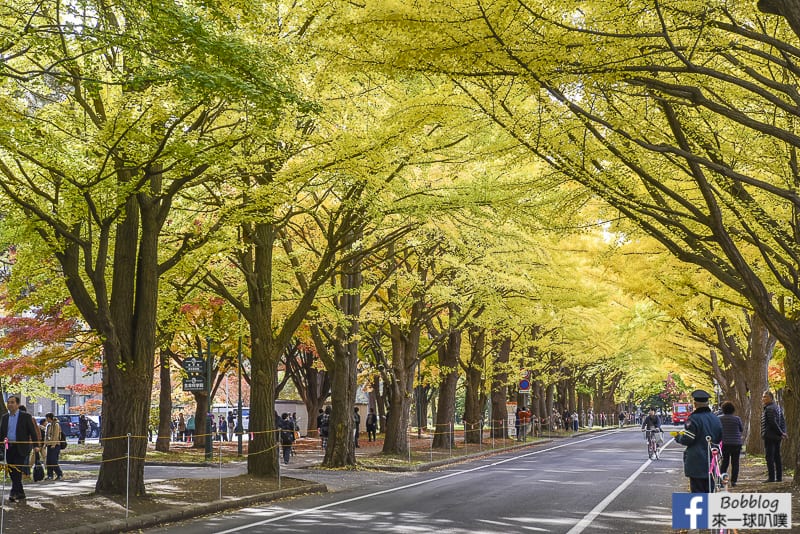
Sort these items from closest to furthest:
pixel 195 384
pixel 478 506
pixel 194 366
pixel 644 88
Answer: pixel 644 88 → pixel 478 506 → pixel 195 384 → pixel 194 366

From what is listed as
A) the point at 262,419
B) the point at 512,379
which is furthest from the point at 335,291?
the point at 512,379

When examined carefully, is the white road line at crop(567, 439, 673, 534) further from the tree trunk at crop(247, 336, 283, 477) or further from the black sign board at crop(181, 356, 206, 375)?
the black sign board at crop(181, 356, 206, 375)

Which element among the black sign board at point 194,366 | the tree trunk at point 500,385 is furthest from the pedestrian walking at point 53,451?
the tree trunk at point 500,385

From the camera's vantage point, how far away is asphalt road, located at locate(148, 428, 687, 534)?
1229 cm

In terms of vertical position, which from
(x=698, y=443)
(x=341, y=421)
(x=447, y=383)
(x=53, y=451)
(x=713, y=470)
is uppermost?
(x=447, y=383)

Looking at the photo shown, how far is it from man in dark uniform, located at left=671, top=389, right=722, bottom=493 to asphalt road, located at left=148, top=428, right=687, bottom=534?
154 centimetres

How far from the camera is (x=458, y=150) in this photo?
58.3 ft

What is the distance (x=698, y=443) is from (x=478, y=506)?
5226 millimetres

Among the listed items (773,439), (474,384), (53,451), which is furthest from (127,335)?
(474,384)

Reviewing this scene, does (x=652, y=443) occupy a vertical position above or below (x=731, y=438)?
below

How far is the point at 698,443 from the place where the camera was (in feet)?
34.5

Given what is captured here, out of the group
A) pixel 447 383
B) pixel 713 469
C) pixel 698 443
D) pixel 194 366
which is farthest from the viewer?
pixel 447 383

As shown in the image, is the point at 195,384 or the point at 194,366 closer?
the point at 195,384

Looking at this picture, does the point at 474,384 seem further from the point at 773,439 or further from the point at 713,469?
the point at 713,469
